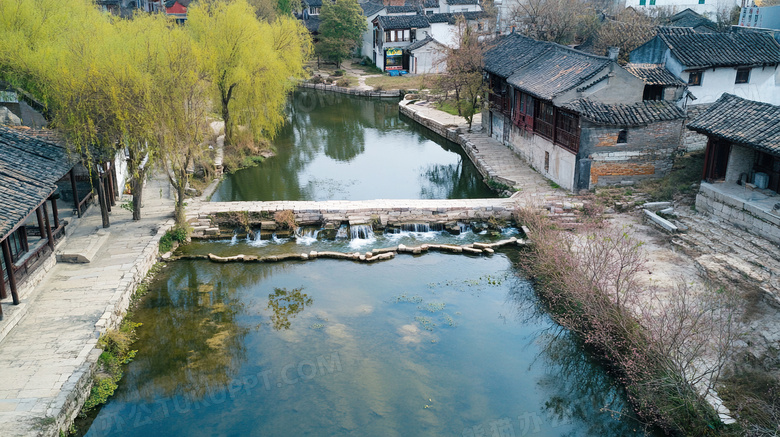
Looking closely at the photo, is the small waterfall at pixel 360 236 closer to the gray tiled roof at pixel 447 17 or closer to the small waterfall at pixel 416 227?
the small waterfall at pixel 416 227

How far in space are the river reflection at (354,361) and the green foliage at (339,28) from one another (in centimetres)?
3994

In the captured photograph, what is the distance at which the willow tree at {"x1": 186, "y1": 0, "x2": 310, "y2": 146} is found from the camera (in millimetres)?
28250

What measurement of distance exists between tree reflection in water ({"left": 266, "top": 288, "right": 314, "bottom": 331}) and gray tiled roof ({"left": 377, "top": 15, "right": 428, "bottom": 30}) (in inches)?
1617

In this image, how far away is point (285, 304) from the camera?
1742 centimetres

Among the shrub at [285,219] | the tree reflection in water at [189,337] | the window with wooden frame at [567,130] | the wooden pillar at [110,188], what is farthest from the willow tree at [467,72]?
the tree reflection in water at [189,337]

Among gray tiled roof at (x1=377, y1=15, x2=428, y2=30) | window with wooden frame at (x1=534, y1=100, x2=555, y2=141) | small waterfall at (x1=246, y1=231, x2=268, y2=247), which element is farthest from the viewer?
gray tiled roof at (x1=377, y1=15, x2=428, y2=30)

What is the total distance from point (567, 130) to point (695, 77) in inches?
278

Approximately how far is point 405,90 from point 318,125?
1103 centimetres

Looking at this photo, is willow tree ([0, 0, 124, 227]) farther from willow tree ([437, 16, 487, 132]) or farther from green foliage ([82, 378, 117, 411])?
willow tree ([437, 16, 487, 132])

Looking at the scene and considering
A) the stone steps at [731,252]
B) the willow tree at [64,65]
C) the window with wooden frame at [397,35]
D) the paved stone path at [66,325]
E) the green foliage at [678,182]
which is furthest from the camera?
the window with wooden frame at [397,35]

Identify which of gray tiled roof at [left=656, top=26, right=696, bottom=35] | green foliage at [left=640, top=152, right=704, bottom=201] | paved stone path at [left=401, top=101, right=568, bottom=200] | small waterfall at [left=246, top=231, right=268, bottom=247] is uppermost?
gray tiled roof at [left=656, top=26, right=696, bottom=35]

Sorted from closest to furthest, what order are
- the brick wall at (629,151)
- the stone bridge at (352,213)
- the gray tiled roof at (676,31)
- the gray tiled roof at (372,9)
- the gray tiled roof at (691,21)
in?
1. the stone bridge at (352,213)
2. the brick wall at (629,151)
3. the gray tiled roof at (676,31)
4. the gray tiled roof at (691,21)
5. the gray tiled roof at (372,9)

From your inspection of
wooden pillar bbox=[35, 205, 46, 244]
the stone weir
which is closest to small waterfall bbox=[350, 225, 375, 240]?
the stone weir

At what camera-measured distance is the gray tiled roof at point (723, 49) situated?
84.6ft
